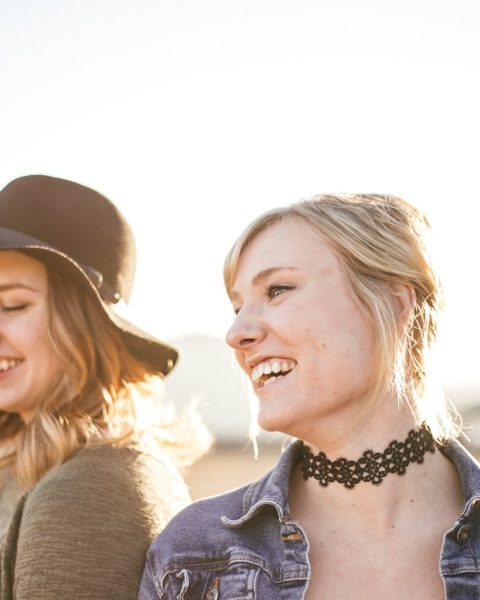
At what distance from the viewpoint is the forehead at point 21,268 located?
3.37 meters

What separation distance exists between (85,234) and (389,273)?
4.48ft

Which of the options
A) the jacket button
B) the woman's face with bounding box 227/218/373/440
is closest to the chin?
the woman's face with bounding box 227/218/373/440

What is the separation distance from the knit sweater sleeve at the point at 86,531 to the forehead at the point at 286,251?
85 centimetres

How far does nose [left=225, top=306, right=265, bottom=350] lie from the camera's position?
2795mm

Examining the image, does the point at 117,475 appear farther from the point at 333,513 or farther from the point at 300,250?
→ the point at 300,250

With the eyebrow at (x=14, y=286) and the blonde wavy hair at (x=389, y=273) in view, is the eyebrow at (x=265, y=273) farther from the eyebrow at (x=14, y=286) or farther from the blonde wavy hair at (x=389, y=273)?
the eyebrow at (x=14, y=286)

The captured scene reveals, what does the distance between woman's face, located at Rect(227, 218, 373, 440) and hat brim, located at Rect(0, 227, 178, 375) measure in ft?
2.48

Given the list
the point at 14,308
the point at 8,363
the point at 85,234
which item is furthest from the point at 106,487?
the point at 85,234

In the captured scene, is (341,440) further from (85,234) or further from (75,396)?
(85,234)

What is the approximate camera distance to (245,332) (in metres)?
2.80

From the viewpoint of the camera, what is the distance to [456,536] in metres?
2.55

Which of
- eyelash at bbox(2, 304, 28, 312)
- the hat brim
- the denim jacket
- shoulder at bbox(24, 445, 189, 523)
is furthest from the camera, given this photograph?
eyelash at bbox(2, 304, 28, 312)

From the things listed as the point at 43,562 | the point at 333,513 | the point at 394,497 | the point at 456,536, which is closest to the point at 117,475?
the point at 43,562

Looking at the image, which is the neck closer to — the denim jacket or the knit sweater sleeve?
the denim jacket
